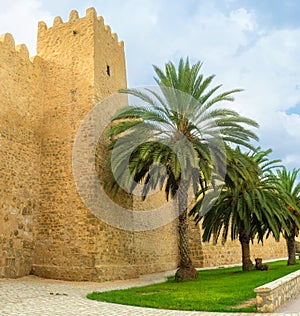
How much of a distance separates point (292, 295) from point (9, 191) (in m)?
8.16

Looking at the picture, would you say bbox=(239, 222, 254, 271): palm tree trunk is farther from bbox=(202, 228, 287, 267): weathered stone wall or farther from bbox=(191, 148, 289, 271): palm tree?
bbox=(202, 228, 287, 267): weathered stone wall

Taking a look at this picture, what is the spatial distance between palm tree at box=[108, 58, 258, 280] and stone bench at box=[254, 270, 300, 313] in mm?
4729

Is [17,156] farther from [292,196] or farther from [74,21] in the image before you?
[292,196]

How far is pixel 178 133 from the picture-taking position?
39.4 feet

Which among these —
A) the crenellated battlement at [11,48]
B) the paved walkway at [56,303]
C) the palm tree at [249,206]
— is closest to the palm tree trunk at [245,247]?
the palm tree at [249,206]

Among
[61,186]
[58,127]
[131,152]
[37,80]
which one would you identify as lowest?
[61,186]

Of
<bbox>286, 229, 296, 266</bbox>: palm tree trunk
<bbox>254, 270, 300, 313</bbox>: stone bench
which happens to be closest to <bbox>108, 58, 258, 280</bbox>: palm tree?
<bbox>254, 270, 300, 313</bbox>: stone bench

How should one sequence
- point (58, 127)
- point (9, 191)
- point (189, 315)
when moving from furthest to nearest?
point (58, 127) < point (9, 191) < point (189, 315)

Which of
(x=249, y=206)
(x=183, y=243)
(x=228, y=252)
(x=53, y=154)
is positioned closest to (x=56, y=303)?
(x=183, y=243)

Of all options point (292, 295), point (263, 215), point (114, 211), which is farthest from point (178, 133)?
point (292, 295)

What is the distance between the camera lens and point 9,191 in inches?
444

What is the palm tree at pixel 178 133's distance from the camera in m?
11.5

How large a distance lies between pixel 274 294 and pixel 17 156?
8705 mm

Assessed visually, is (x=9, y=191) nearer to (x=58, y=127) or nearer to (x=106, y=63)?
(x=58, y=127)
